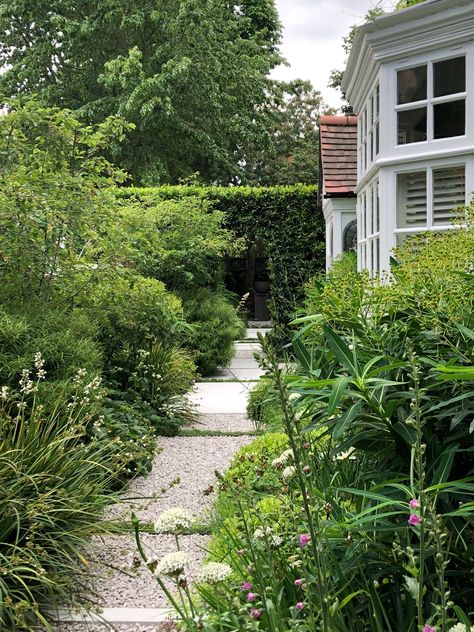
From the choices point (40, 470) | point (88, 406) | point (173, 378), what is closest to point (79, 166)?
point (173, 378)

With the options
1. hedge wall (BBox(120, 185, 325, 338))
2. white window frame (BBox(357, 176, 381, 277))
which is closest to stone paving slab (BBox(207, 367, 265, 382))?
white window frame (BBox(357, 176, 381, 277))

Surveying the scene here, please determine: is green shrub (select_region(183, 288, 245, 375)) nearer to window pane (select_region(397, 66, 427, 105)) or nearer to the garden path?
the garden path

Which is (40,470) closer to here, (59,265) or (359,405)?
(359,405)

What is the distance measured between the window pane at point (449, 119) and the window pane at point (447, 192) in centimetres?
36

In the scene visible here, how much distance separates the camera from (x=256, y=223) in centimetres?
1517

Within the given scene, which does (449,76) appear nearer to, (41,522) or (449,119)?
(449,119)

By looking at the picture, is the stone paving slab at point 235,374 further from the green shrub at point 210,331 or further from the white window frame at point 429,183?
the white window frame at point 429,183

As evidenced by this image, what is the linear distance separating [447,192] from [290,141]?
23.1m

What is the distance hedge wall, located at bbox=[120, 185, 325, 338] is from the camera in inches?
563

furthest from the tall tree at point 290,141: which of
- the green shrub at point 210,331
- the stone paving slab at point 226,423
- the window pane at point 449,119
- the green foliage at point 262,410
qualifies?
the green foliage at point 262,410

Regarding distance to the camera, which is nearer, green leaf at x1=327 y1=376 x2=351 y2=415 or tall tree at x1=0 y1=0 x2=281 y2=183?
green leaf at x1=327 y1=376 x2=351 y2=415

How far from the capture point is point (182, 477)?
5062 millimetres

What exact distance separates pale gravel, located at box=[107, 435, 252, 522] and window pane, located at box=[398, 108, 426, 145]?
3.54 metres

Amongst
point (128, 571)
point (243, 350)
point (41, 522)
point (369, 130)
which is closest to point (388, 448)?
point (41, 522)
